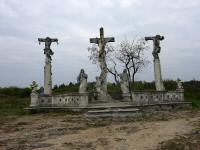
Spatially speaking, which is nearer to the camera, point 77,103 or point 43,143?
point 43,143

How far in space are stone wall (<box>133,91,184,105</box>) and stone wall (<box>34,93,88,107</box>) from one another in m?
3.49

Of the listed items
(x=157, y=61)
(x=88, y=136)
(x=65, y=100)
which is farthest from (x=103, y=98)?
(x=88, y=136)

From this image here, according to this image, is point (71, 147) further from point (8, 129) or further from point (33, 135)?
point (8, 129)

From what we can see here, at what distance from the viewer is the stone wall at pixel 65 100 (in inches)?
900

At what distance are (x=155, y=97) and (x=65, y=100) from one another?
6345 mm

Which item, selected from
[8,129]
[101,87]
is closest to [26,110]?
[101,87]

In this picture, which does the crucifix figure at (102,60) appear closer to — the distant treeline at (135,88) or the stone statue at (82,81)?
Result: the stone statue at (82,81)

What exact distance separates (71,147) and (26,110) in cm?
1350

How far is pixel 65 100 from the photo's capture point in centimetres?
2339

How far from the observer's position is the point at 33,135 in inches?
533

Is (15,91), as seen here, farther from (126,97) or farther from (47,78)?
(126,97)

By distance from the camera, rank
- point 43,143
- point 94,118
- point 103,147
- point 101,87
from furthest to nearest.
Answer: point 101,87 → point 94,118 → point 43,143 → point 103,147

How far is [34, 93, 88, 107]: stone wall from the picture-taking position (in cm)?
2286

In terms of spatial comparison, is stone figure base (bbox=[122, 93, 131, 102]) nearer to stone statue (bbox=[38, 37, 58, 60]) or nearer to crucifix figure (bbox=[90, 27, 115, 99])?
crucifix figure (bbox=[90, 27, 115, 99])
